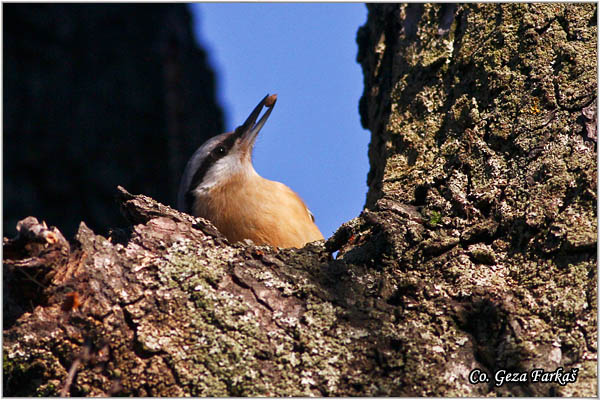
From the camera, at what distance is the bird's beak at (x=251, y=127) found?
4578 millimetres

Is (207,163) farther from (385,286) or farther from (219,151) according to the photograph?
(385,286)

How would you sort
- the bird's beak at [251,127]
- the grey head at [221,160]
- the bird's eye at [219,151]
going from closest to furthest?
the grey head at [221,160], the bird's eye at [219,151], the bird's beak at [251,127]

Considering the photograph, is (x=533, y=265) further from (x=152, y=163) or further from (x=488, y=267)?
(x=152, y=163)

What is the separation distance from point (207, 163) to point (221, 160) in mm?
101

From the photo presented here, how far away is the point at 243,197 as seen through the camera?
4.06 m

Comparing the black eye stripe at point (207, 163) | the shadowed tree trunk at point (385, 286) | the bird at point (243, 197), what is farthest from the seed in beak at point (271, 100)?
the shadowed tree trunk at point (385, 286)

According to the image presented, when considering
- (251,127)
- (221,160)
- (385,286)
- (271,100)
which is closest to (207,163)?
(221,160)

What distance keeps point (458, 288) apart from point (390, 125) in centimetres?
127

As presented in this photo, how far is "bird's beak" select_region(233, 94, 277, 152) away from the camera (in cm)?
458

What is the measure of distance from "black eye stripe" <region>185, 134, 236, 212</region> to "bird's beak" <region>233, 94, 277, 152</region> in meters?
0.07

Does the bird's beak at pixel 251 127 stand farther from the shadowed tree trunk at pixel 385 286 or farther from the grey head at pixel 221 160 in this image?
the shadowed tree trunk at pixel 385 286

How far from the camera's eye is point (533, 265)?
205cm

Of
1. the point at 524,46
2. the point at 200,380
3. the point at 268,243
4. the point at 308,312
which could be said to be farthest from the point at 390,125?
the point at 200,380

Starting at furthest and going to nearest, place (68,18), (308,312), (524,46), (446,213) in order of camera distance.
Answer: (68,18) → (524,46) → (446,213) → (308,312)
